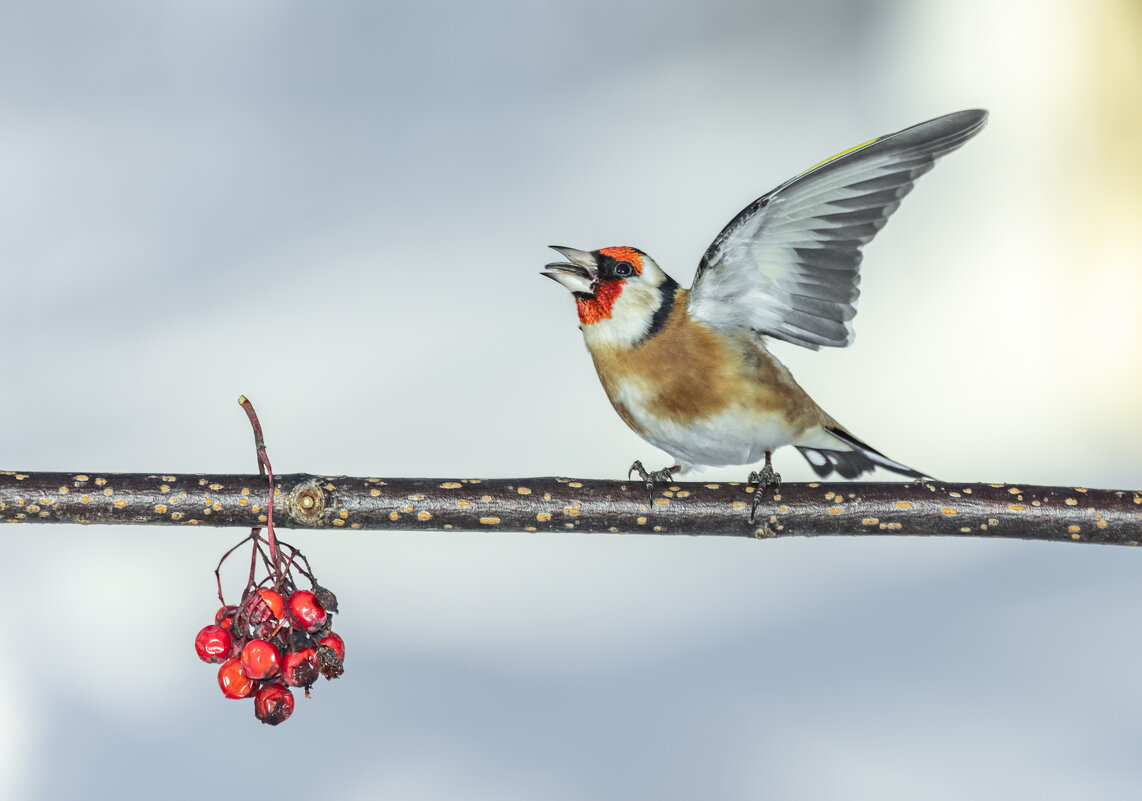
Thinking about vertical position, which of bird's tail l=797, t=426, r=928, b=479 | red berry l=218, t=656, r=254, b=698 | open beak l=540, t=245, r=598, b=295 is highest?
open beak l=540, t=245, r=598, b=295

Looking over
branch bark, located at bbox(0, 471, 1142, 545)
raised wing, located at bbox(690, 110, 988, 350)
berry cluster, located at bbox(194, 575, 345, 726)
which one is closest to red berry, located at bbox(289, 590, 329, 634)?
berry cluster, located at bbox(194, 575, 345, 726)

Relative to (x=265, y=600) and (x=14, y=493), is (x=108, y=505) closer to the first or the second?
(x=14, y=493)

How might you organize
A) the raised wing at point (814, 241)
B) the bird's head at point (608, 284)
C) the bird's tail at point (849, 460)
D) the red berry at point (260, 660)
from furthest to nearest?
the bird's tail at point (849, 460), the bird's head at point (608, 284), the raised wing at point (814, 241), the red berry at point (260, 660)

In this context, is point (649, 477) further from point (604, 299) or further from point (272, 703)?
point (272, 703)

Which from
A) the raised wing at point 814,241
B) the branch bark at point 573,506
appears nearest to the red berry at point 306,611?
the branch bark at point 573,506

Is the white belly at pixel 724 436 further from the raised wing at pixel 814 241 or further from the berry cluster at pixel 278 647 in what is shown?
the berry cluster at pixel 278 647

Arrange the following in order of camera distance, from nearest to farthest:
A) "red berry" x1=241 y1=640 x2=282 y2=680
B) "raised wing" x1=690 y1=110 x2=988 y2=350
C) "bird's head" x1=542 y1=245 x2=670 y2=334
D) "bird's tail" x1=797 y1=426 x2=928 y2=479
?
"red berry" x1=241 y1=640 x2=282 y2=680, "raised wing" x1=690 y1=110 x2=988 y2=350, "bird's head" x1=542 y1=245 x2=670 y2=334, "bird's tail" x1=797 y1=426 x2=928 y2=479

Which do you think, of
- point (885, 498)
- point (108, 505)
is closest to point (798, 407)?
point (885, 498)

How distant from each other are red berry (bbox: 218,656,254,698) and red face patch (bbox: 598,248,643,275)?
48cm

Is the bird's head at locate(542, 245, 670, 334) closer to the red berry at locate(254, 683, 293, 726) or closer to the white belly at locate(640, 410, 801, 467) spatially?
the white belly at locate(640, 410, 801, 467)

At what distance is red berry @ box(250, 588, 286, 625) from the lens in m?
0.81

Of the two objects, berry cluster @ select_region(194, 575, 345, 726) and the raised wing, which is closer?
berry cluster @ select_region(194, 575, 345, 726)

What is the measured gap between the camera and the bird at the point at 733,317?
0.99 m

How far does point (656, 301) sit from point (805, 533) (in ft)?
0.83
